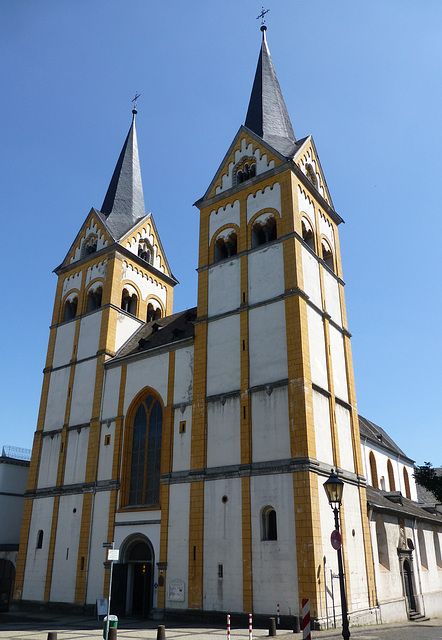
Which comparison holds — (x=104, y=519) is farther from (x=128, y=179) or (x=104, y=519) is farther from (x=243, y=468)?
(x=128, y=179)

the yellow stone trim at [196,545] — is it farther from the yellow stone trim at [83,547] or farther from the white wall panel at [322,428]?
the yellow stone trim at [83,547]

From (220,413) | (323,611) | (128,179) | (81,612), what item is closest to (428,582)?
(323,611)

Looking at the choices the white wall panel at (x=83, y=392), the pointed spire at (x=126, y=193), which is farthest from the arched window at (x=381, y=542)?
the pointed spire at (x=126, y=193)

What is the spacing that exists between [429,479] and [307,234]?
1566cm

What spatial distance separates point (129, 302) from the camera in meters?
35.9

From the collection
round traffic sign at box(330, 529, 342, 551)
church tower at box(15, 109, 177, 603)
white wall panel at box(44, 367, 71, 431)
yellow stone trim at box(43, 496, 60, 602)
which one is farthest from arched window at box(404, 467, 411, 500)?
round traffic sign at box(330, 529, 342, 551)

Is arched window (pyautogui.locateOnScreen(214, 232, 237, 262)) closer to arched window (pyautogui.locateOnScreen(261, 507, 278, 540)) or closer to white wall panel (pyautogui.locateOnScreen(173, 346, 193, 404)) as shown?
white wall panel (pyautogui.locateOnScreen(173, 346, 193, 404))

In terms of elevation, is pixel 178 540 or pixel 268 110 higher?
pixel 268 110

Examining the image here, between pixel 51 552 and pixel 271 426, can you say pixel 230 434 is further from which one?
pixel 51 552

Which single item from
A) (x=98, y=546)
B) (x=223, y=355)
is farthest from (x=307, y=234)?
(x=98, y=546)

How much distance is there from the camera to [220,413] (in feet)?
80.1

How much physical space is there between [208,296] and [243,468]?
9.33 m

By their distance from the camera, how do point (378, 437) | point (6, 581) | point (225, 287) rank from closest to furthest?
point (225, 287), point (6, 581), point (378, 437)

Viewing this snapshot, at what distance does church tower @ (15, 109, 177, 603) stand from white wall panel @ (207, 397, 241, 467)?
623 centimetres
